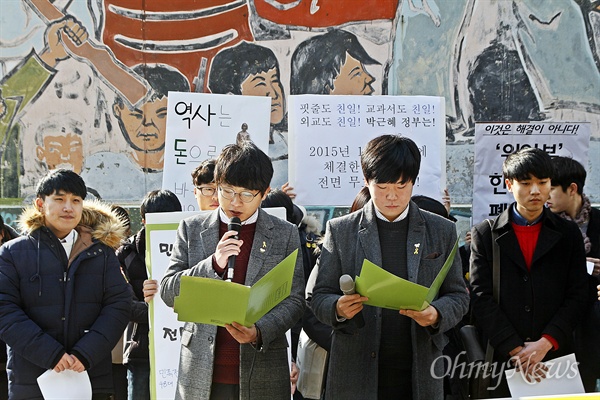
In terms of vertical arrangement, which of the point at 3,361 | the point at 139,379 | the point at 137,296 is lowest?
the point at 139,379

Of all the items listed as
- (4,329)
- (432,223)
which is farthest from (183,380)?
(432,223)

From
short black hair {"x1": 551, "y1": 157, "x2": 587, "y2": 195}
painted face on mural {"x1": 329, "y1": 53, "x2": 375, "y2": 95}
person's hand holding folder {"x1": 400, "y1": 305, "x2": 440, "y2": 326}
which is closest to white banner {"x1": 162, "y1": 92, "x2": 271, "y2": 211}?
painted face on mural {"x1": 329, "y1": 53, "x2": 375, "y2": 95}

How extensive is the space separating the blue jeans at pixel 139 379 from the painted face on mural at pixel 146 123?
9.19 feet

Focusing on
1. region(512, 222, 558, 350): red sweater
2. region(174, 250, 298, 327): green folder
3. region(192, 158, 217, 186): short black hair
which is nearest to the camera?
region(174, 250, 298, 327): green folder

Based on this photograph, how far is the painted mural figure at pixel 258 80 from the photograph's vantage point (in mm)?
7602

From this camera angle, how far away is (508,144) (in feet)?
22.6

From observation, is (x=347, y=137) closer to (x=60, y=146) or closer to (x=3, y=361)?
(x=60, y=146)

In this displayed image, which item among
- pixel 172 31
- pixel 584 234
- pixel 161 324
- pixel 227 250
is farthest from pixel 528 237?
pixel 172 31

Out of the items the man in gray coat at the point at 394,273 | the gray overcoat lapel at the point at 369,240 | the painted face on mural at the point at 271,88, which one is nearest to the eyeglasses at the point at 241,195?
the man in gray coat at the point at 394,273

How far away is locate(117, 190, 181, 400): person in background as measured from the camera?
5.20 m

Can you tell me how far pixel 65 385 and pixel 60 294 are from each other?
0.47 m

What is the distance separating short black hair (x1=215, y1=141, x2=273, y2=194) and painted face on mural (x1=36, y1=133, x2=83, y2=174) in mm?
4123

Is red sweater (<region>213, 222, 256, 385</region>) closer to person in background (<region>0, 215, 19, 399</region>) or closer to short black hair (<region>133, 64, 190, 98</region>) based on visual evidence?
person in background (<region>0, 215, 19, 399</region>)

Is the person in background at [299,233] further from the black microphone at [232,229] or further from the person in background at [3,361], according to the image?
the person in background at [3,361]
